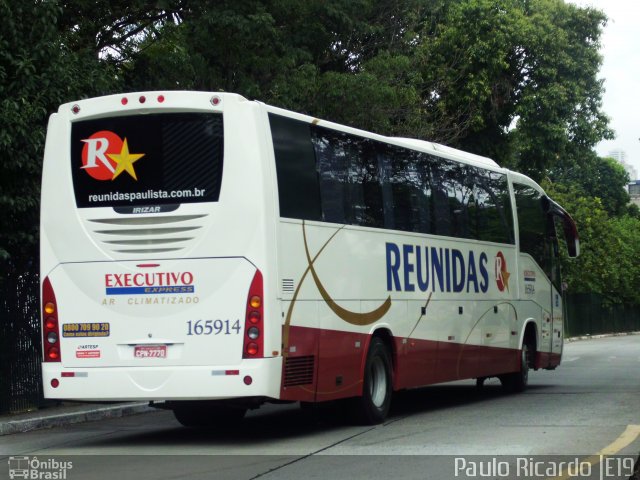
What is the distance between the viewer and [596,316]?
66.1 m

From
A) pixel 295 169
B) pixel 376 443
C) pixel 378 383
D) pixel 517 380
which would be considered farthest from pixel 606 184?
pixel 376 443

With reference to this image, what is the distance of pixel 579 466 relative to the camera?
9.69 meters

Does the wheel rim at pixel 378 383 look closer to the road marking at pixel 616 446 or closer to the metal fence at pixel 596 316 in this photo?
the road marking at pixel 616 446

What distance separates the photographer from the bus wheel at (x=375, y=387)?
13523 millimetres

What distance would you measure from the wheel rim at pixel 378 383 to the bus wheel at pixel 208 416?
63.6 inches

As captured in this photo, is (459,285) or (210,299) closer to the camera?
(210,299)

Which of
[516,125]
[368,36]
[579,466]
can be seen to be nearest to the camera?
[579,466]

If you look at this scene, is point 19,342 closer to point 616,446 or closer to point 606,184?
point 616,446

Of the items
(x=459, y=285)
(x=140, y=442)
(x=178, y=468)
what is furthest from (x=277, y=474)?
(x=459, y=285)

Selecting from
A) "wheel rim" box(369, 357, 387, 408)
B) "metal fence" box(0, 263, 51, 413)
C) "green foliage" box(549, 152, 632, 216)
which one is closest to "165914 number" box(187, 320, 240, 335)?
"wheel rim" box(369, 357, 387, 408)

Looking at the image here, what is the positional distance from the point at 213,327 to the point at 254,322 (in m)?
0.45

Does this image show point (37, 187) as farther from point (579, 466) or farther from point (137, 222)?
point (579, 466)

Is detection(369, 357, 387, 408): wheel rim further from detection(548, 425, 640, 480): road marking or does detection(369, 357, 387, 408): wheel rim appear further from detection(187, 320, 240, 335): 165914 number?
detection(548, 425, 640, 480): road marking

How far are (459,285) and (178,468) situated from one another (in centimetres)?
734
